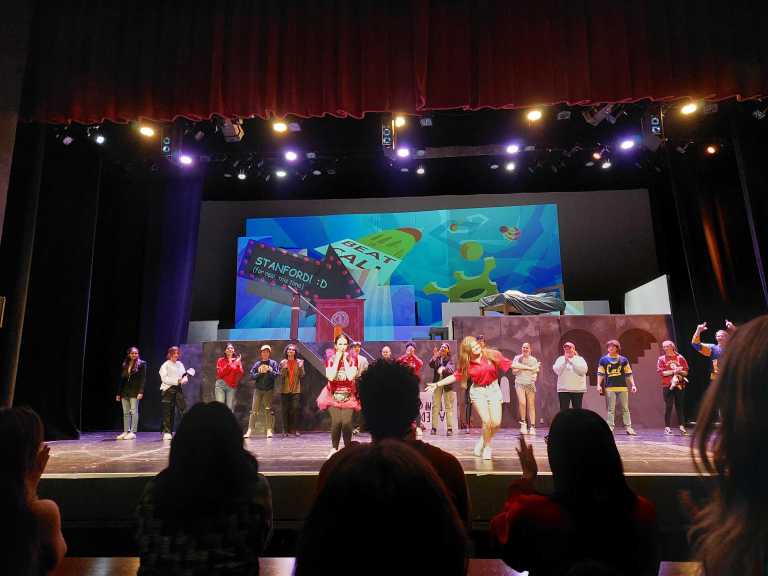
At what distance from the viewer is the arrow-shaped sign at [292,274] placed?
14.1 m

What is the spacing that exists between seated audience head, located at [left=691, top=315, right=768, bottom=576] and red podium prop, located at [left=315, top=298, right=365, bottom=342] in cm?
1203

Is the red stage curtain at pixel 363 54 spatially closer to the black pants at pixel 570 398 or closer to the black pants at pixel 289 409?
the black pants at pixel 570 398

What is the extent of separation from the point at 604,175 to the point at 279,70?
10.8 m

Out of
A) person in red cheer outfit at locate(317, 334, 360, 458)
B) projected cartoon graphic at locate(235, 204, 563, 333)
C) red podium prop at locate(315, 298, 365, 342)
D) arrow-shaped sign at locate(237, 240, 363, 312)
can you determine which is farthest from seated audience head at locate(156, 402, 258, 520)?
arrow-shaped sign at locate(237, 240, 363, 312)

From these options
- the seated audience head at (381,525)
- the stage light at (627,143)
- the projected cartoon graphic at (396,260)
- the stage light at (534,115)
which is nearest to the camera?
the seated audience head at (381,525)

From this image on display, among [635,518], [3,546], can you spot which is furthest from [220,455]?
[635,518]

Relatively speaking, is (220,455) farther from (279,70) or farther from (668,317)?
(668,317)

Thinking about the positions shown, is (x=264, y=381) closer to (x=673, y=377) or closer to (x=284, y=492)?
(x=284, y=492)

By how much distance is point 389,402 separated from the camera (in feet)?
8.54

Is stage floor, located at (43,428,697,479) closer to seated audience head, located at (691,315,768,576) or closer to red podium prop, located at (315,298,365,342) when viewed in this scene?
red podium prop, located at (315,298,365,342)

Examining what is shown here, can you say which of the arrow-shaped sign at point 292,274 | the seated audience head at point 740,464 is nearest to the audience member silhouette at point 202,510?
the seated audience head at point 740,464

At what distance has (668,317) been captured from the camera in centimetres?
1183

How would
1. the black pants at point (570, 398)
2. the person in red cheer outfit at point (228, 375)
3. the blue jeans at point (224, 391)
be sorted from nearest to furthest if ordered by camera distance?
the black pants at point (570, 398) → the person in red cheer outfit at point (228, 375) → the blue jeans at point (224, 391)

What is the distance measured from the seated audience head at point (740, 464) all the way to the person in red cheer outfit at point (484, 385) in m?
5.48
